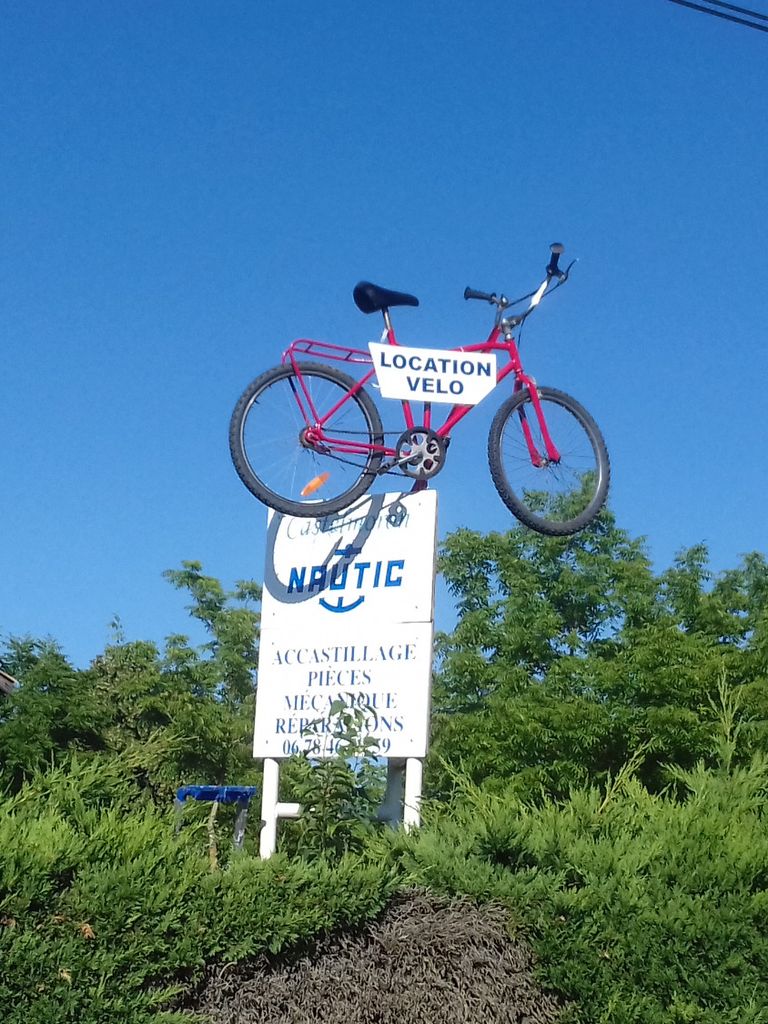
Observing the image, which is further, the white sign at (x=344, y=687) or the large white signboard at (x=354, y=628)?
the large white signboard at (x=354, y=628)

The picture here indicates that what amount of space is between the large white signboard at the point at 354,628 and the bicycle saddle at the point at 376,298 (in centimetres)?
144

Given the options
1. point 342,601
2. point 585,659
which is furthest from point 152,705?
point 342,601

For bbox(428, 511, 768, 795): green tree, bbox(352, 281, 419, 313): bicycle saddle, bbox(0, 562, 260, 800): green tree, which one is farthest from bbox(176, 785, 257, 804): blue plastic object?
bbox(428, 511, 768, 795): green tree

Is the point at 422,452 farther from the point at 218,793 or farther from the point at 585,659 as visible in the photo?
the point at 585,659

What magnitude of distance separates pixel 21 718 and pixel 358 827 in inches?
516

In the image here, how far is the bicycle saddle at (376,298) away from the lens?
29.5ft

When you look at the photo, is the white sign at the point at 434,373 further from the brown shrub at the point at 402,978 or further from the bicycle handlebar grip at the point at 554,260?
the brown shrub at the point at 402,978

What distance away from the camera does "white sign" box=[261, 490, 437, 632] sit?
29.9ft

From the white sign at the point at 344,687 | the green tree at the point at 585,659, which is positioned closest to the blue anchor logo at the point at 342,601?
the white sign at the point at 344,687

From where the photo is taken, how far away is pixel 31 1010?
470 cm

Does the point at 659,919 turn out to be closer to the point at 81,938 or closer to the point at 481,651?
the point at 81,938

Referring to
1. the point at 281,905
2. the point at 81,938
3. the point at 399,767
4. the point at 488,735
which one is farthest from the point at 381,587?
the point at 488,735

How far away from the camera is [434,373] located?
28.7ft

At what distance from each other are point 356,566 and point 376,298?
205cm
